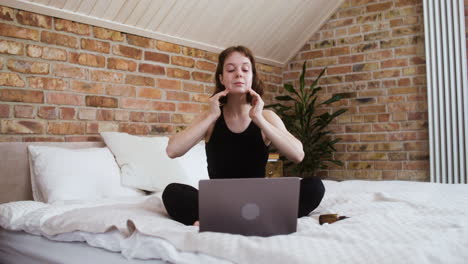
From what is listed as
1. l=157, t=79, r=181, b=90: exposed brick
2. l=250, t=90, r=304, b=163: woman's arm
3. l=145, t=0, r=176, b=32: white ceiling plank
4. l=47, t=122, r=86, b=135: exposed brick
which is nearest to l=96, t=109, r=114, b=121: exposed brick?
l=47, t=122, r=86, b=135: exposed brick

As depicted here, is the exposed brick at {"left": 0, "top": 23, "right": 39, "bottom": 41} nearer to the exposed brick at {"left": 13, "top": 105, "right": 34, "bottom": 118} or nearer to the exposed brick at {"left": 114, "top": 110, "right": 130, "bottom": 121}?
the exposed brick at {"left": 13, "top": 105, "right": 34, "bottom": 118}

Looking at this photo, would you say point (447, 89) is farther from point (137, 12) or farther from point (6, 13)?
point (6, 13)

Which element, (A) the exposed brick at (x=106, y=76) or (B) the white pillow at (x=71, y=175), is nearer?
(B) the white pillow at (x=71, y=175)

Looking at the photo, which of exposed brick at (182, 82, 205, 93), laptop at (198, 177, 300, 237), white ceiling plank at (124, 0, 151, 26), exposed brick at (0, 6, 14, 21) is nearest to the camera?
laptop at (198, 177, 300, 237)

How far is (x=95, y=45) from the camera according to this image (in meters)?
2.86

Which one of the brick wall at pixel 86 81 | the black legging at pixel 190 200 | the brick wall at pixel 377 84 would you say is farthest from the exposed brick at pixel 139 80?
the brick wall at pixel 377 84

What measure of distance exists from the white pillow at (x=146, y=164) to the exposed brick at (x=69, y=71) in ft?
1.37

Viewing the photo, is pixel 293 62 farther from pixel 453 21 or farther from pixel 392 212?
pixel 392 212

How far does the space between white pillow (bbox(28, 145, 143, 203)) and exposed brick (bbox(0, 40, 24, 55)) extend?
573 millimetres

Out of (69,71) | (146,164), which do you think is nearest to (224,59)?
(146,164)

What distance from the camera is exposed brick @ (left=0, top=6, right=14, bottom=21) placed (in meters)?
2.39

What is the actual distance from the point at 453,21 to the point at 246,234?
3240 millimetres

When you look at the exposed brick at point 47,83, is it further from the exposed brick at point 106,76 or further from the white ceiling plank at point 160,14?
the white ceiling plank at point 160,14

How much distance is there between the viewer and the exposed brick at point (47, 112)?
2564 millimetres
